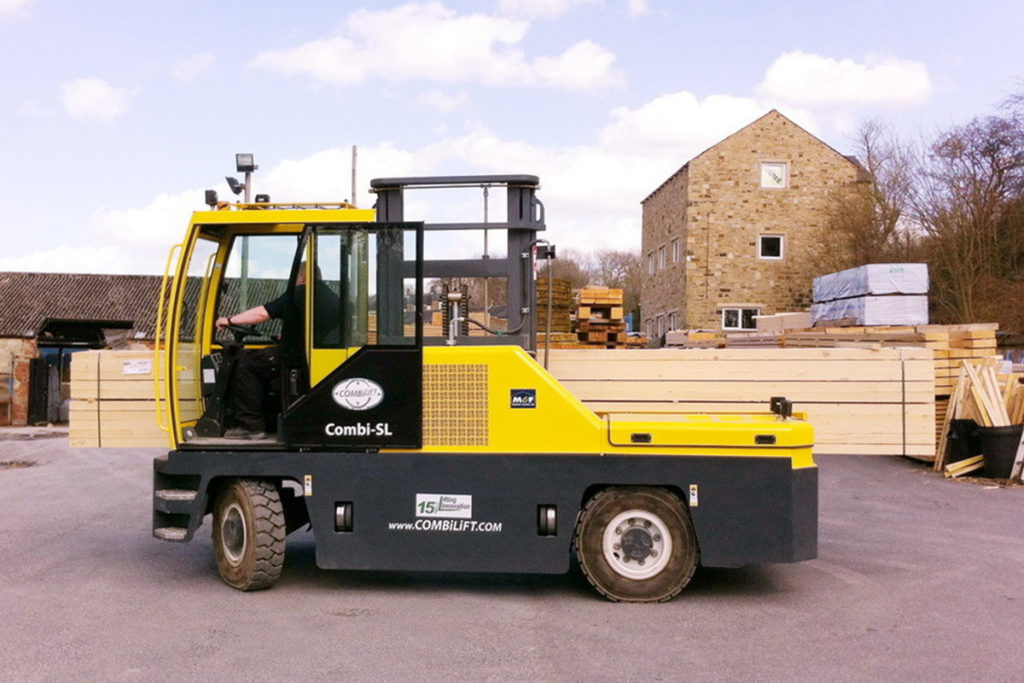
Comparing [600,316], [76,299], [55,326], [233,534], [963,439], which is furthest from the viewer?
[76,299]

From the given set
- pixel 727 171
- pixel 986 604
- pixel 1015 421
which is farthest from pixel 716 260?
pixel 986 604

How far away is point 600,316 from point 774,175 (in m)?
21.0

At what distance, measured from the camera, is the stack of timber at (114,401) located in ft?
26.9

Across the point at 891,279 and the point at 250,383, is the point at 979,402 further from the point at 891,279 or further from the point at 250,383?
the point at 250,383

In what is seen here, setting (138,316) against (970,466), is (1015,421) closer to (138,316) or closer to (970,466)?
(970,466)

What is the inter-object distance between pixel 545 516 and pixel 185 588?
9.48 feet

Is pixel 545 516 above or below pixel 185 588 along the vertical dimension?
above

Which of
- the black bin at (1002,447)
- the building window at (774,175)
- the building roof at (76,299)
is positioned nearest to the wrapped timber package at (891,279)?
the black bin at (1002,447)

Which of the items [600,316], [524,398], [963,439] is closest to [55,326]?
[600,316]

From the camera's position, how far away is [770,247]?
33719 mm

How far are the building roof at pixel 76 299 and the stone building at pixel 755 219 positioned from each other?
2613cm

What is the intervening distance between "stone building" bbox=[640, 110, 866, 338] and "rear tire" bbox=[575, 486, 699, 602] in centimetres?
2657

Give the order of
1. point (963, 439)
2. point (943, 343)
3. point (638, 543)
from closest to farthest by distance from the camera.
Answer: point (638, 543) → point (963, 439) → point (943, 343)

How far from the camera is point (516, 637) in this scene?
6.30 meters
